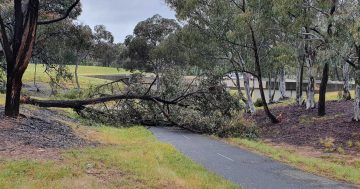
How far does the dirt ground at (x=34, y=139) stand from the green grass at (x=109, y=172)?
624 millimetres

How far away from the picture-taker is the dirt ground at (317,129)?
67.6 feet

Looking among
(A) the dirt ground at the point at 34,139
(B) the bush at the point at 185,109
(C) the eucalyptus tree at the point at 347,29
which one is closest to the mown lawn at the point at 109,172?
(A) the dirt ground at the point at 34,139

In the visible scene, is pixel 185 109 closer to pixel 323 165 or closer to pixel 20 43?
pixel 20 43

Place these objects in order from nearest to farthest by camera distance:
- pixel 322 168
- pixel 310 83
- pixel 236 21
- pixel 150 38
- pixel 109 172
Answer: pixel 109 172 → pixel 322 168 → pixel 236 21 → pixel 310 83 → pixel 150 38

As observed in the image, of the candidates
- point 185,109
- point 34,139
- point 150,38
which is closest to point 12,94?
point 34,139

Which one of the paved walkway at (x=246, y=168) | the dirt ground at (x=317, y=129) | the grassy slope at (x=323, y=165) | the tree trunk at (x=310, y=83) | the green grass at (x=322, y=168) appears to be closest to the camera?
the paved walkway at (x=246, y=168)

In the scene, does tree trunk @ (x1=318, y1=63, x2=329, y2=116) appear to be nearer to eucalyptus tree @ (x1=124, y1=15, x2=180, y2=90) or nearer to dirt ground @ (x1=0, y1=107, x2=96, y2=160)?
dirt ground @ (x1=0, y1=107, x2=96, y2=160)

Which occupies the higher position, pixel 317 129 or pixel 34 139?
pixel 34 139

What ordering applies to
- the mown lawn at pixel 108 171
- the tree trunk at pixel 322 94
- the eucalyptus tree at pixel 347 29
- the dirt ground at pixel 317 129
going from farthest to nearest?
the tree trunk at pixel 322 94 < the dirt ground at pixel 317 129 < the eucalyptus tree at pixel 347 29 < the mown lawn at pixel 108 171

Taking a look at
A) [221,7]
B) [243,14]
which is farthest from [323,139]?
[221,7]

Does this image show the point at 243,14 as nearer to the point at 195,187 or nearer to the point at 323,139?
the point at 323,139

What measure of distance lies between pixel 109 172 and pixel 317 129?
16104 mm

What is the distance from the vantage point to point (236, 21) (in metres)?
25.4

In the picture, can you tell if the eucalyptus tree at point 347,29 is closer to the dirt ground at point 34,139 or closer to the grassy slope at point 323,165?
the grassy slope at point 323,165
